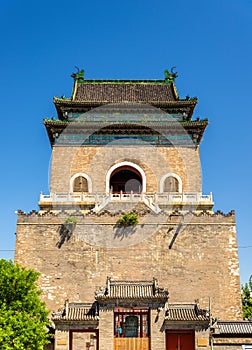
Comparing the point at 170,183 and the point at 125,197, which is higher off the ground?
the point at 170,183

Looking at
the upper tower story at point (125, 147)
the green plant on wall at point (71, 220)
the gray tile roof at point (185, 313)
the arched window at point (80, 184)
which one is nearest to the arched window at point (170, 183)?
the upper tower story at point (125, 147)

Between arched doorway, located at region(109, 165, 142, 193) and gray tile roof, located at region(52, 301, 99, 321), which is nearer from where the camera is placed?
gray tile roof, located at region(52, 301, 99, 321)

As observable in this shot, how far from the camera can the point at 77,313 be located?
69.6ft

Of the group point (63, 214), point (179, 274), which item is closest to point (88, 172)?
point (63, 214)

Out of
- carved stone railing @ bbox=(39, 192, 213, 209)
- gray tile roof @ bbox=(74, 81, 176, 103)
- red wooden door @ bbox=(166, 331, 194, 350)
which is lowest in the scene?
red wooden door @ bbox=(166, 331, 194, 350)

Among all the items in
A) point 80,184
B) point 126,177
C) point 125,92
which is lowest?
point 80,184

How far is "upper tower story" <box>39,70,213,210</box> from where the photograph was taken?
31.2 metres

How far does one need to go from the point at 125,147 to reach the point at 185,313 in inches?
531

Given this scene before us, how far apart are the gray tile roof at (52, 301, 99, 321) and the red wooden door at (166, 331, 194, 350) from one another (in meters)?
3.23

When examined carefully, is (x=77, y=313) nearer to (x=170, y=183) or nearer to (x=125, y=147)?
(x=170, y=183)

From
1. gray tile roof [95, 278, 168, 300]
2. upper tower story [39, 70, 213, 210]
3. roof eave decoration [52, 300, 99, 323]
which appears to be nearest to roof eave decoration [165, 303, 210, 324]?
gray tile roof [95, 278, 168, 300]

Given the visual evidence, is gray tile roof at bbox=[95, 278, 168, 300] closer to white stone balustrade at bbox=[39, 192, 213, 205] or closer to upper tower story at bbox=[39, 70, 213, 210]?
white stone balustrade at bbox=[39, 192, 213, 205]

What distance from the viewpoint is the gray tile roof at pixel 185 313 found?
20578mm

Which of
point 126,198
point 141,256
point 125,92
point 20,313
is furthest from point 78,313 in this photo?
point 125,92
